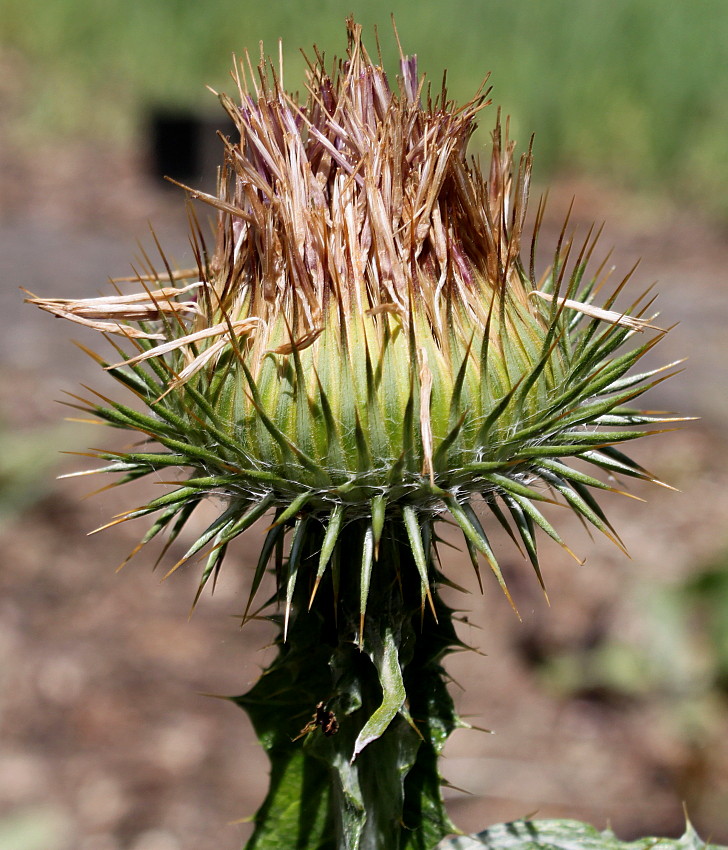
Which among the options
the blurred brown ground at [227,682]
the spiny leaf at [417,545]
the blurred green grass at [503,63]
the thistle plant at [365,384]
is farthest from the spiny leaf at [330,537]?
the blurred green grass at [503,63]

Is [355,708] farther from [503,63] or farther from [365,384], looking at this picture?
[503,63]

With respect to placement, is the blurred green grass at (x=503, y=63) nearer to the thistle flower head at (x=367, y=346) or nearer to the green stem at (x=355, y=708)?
the thistle flower head at (x=367, y=346)

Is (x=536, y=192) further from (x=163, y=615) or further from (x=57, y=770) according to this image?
(x=57, y=770)

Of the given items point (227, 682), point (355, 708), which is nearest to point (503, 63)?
point (227, 682)

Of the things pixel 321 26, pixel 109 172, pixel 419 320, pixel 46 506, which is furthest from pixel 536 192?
pixel 419 320

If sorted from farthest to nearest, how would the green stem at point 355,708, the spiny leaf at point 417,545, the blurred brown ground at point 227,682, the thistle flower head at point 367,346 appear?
the blurred brown ground at point 227,682, the green stem at point 355,708, the thistle flower head at point 367,346, the spiny leaf at point 417,545
